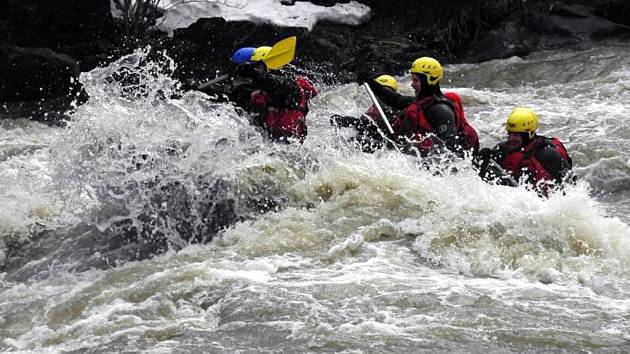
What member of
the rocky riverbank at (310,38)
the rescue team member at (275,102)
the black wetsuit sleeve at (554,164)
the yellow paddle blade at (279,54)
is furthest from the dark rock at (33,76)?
the black wetsuit sleeve at (554,164)

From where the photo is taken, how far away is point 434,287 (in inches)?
210

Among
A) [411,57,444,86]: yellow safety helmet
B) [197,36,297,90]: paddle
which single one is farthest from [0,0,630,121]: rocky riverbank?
[411,57,444,86]: yellow safety helmet

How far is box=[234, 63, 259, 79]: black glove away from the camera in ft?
25.0

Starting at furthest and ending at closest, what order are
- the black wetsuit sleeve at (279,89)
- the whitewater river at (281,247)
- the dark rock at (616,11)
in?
the dark rock at (616,11)
the black wetsuit sleeve at (279,89)
the whitewater river at (281,247)

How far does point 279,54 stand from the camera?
8.06m

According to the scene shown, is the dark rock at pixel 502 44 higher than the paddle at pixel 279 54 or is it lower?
lower

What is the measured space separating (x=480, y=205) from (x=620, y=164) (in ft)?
9.28

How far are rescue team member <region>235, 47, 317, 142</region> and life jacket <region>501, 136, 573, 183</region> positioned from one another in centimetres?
200

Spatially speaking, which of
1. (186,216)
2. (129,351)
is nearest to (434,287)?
(129,351)

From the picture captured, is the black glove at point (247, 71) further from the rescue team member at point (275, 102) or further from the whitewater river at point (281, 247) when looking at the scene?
the whitewater river at point (281, 247)

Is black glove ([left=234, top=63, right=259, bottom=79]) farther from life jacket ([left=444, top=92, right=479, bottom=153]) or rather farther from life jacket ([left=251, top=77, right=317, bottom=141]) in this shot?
life jacket ([left=444, top=92, right=479, bottom=153])

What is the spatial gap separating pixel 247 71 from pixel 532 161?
265 cm

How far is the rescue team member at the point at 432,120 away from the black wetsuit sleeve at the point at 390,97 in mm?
535

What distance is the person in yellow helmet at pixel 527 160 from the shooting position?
675 cm
